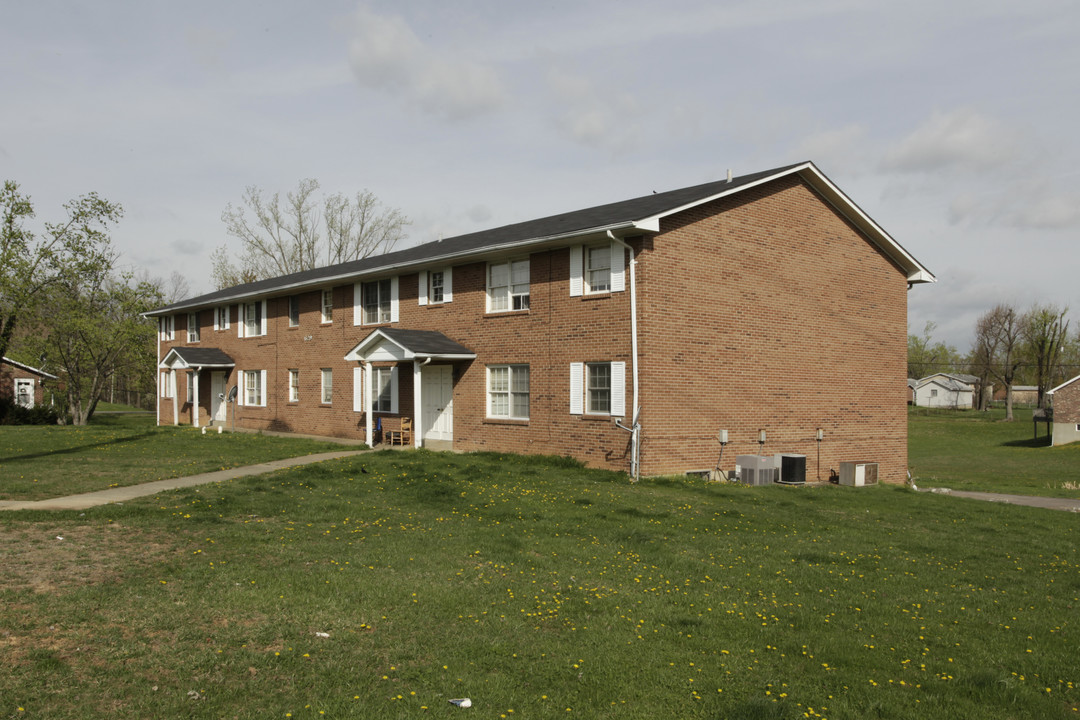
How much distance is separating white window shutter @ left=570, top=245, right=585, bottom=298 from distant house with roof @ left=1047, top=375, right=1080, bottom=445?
146 ft

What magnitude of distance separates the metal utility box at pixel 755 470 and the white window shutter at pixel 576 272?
546 centimetres

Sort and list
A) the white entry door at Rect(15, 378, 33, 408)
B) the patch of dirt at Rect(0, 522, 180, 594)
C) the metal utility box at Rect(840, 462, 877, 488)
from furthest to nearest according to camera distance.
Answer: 1. the white entry door at Rect(15, 378, 33, 408)
2. the metal utility box at Rect(840, 462, 877, 488)
3. the patch of dirt at Rect(0, 522, 180, 594)

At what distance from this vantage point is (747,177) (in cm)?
1995

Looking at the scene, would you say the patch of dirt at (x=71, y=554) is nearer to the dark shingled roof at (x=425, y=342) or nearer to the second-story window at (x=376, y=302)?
the dark shingled roof at (x=425, y=342)

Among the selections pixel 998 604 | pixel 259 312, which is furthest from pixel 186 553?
pixel 259 312

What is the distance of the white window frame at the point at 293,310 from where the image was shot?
94.2 ft

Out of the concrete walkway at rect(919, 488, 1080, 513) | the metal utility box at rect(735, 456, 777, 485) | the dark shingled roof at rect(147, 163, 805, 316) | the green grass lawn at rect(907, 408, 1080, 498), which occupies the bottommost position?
the green grass lawn at rect(907, 408, 1080, 498)

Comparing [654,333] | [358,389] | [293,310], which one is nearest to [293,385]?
[293,310]

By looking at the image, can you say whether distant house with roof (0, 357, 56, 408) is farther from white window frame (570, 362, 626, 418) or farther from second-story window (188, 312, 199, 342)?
white window frame (570, 362, 626, 418)

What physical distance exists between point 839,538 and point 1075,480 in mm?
25672

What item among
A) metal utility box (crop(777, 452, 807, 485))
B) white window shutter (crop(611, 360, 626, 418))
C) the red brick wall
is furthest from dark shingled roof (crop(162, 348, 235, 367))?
metal utility box (crop(777, 452, 807, 485))

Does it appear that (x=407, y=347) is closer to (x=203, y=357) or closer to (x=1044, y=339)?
(x=203, y=357)

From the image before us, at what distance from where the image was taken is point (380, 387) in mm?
24562

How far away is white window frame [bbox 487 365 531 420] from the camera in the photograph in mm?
19781
